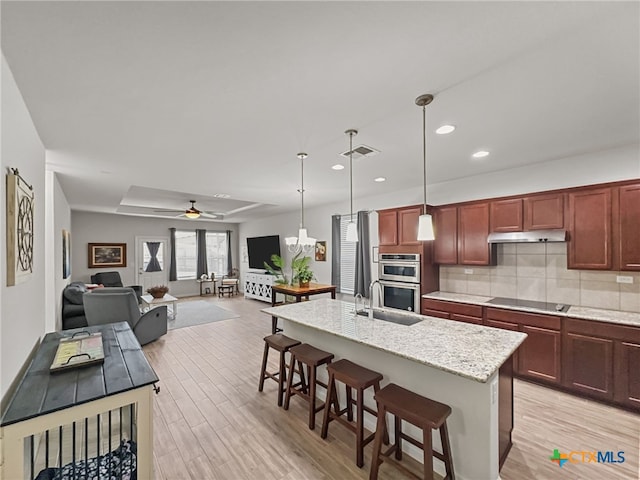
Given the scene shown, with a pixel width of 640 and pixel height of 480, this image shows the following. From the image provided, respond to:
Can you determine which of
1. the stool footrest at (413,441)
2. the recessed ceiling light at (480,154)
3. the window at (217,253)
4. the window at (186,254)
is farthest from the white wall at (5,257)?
the window at (217,253)

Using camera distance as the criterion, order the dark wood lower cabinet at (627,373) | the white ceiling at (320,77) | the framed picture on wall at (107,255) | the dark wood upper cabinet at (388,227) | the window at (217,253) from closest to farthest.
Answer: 1. the white ceiling at (320,77)
2. the dark wood lower cabinet at (627,373)
3. the dark wood upper cabinet at (388,227)
4. the framed picture on wall at (107,255)
5. the window at (217,253)

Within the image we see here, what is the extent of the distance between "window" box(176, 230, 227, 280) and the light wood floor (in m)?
6.72

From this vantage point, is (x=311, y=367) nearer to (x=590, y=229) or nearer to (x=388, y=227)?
(x=388, y=227)

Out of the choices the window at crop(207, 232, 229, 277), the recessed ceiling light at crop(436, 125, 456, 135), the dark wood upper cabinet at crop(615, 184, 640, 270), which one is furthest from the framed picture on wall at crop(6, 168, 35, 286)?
the window at crop(207, 232, 229, 277)

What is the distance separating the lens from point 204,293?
32.1ft

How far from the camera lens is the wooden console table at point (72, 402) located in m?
1.36

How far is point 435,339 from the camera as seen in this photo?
2.12 meters

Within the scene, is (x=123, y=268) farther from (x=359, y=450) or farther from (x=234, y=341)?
(x=359, y=450)

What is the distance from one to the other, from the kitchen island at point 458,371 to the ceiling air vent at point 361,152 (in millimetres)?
1776

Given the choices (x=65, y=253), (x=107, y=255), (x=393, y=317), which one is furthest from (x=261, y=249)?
Answer: (x=393, y=317)

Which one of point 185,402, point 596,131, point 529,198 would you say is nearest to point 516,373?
point 529,198

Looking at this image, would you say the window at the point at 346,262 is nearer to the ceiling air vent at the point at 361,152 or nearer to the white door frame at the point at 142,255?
the ceiling air vent at the point at 361,152

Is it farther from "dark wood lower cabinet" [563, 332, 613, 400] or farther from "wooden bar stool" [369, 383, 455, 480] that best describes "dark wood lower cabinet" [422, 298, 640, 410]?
"wooden bar stool" [369, 383, 455, 480]

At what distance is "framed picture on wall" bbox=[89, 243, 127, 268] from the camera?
791 centimetres
